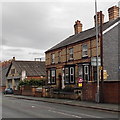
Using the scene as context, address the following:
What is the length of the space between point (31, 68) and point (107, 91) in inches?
1510

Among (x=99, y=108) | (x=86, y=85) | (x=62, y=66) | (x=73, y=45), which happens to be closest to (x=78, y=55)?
(x=73, y=45)

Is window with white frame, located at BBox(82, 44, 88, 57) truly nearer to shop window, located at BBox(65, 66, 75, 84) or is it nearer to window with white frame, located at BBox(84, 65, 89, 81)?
window with white frame, located at BBox(84, 65, 89, 81)

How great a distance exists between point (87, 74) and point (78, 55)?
3.24 m

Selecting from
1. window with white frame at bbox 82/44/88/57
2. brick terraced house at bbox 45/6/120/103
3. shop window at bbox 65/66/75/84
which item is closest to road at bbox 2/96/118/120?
brick terraced house at bbox 45/6/120/103

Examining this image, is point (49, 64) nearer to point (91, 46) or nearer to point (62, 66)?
point (62, 66)

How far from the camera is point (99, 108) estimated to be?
62.7 feet

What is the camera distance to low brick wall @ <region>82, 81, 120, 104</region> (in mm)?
22625

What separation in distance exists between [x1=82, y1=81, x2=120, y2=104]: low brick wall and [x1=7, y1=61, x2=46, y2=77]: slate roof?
32.2 m

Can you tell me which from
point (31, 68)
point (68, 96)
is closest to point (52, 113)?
point (68, 96)

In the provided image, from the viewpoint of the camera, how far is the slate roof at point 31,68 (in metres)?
58.4

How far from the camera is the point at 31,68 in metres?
60.6

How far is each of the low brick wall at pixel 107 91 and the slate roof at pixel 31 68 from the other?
3219cm

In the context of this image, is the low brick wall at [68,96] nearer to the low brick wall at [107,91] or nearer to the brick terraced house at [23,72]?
the low brick wall at [107,91]

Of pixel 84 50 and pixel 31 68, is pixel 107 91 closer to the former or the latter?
pixel 84 50
